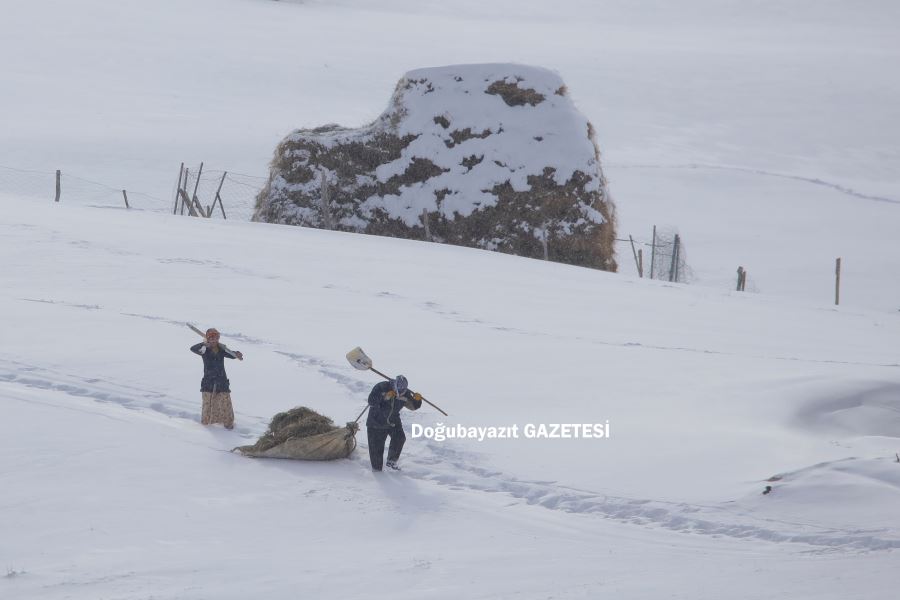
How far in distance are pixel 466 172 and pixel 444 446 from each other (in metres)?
13.8

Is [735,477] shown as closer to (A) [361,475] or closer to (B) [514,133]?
(A) [361,475]

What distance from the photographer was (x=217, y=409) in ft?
40.0

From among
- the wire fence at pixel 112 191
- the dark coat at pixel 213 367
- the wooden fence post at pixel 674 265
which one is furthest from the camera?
the wire fence at pixel 112 191

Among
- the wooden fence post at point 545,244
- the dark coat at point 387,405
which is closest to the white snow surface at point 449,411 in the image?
the dark coat at point 387,405

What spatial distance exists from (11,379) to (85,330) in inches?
81.3

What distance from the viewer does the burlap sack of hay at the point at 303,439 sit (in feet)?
37.6

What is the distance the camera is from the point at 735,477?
10812mm

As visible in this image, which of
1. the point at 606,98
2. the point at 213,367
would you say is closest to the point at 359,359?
the point at 213,367

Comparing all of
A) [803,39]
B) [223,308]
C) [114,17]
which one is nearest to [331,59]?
[114,17]

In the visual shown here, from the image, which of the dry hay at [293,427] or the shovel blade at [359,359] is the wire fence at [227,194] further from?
the shovel blade at [359,359]

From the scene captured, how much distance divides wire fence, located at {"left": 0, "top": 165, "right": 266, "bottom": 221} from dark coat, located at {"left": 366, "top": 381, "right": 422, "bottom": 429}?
20.1 m

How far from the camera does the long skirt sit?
1211 centimetres

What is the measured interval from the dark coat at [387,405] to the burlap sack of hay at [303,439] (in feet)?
1.21

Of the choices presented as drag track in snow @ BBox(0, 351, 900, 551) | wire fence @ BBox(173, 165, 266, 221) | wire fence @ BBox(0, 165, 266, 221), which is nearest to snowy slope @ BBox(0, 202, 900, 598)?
drag track in snow @ BBox(0, 351, 900, 551)
